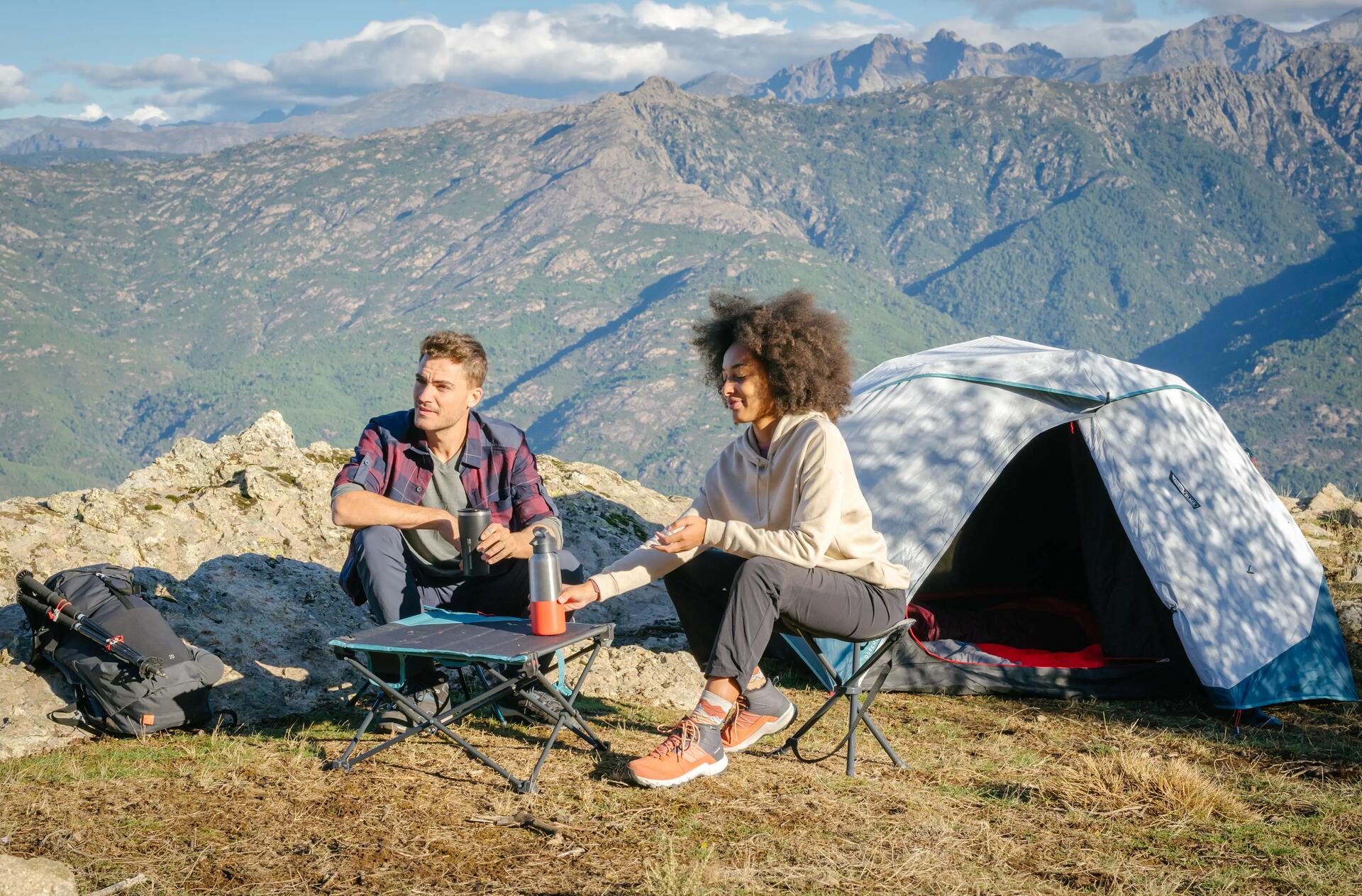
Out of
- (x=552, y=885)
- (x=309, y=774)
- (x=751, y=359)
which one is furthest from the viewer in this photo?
(x=751, y=359)

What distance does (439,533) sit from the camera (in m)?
4.92

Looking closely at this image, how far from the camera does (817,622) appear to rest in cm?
414

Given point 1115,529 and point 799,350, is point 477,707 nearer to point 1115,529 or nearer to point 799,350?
point 799,350

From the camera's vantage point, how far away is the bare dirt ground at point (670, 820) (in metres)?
3.27

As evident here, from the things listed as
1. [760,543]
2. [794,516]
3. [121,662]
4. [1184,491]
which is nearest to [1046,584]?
[1184,491]

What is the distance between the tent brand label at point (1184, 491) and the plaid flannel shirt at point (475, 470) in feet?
12.2

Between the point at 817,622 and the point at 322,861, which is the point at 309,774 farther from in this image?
the point at 817,622

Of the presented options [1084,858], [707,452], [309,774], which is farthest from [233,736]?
[707,452]

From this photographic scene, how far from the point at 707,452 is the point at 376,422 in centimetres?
17613

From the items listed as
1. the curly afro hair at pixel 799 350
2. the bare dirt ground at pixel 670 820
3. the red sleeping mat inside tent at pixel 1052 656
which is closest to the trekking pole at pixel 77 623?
the bare dirt ground at pixel 670 820

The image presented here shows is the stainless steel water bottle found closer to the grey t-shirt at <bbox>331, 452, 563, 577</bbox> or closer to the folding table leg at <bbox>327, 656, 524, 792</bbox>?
the folding table leg at <bbox>327, 656, 524, 792</bbox>

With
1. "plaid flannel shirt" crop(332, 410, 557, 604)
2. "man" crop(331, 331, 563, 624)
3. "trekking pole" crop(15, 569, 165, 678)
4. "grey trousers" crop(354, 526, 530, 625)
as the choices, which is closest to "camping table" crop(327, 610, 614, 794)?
"grey trousers" crop(354, 526, 530, 625)

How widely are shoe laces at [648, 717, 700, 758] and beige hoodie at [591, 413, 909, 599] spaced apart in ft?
1.75

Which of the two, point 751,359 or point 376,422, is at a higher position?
point 751,359
